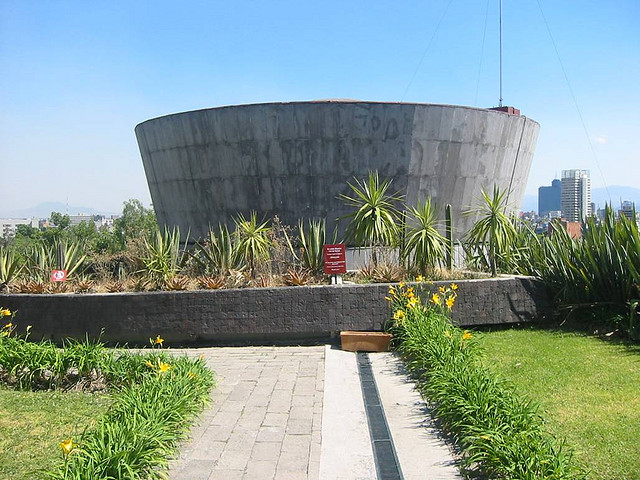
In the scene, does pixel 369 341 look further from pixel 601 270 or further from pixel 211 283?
pixel 601 270

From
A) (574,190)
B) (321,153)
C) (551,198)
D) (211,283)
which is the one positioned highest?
(551,198)

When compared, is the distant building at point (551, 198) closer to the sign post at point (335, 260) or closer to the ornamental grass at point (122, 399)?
the sign post at point (335, 260)

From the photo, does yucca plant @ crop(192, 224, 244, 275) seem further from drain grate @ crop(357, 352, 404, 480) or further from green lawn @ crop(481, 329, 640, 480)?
green lawn @ crop(481, 329, 640, 480)

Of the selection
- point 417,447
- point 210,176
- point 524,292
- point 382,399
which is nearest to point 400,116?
point 210,176

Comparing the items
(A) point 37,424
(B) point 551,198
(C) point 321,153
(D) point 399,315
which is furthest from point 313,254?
(B) point 551,198

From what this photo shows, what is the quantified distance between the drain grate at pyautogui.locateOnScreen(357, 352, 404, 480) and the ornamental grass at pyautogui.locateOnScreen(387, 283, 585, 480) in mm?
515

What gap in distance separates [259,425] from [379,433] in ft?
3.73

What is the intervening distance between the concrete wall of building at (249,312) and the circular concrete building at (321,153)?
735 centimetres

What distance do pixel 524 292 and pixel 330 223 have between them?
7562 millimetres

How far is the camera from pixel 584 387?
Answer: 20.2ft

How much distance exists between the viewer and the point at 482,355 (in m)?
7.30

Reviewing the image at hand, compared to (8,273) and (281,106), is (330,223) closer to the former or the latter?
(281,106)

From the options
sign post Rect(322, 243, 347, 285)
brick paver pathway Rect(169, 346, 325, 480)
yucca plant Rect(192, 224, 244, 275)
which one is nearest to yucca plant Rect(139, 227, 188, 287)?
yucca plant Rect(192, 224, 244, 275)

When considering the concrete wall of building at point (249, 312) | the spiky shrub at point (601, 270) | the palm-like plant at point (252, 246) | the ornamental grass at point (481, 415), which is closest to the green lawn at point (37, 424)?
the ornamental grass at point (481, 415)
